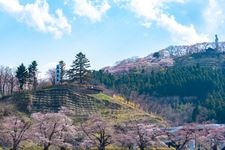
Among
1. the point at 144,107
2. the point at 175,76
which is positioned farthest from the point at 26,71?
the point at 175,76

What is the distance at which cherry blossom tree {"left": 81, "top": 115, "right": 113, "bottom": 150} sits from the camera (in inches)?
1944

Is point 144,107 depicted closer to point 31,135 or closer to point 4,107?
point 4,107

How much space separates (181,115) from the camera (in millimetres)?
93188

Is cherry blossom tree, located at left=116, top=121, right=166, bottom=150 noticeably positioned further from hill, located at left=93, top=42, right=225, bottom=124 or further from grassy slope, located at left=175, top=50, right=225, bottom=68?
grassy slope, located at left=175, top=50, right=225, bottom=68

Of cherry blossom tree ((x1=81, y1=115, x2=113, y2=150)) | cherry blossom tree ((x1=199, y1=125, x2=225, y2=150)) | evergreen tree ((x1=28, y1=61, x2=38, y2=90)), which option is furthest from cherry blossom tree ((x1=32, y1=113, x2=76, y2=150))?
evergreen tree ((x1=28, y1=61, x2=38, y2=90))

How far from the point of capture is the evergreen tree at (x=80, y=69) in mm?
79062

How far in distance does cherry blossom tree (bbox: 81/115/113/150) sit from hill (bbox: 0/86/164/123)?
1569 centimetres

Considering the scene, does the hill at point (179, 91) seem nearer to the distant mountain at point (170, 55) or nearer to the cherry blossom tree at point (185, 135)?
the cherry blossom tree at point (185, 135)

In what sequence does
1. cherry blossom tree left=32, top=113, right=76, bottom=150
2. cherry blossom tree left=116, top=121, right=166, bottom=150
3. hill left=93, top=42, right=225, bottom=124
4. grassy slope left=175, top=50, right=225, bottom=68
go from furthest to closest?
1. grassy slope left=175, top=50, right=225, bottom=68
2. hill left=93, top=42, right=225, bottom=124
3. cherry blossom tree left=116, top=121, right=166, bottom=150
4. cherry blossom tree left=32, top=113, right=76, bottom=150

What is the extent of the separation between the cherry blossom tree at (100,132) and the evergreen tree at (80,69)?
1093 inches

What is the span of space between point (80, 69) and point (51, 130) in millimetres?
32640

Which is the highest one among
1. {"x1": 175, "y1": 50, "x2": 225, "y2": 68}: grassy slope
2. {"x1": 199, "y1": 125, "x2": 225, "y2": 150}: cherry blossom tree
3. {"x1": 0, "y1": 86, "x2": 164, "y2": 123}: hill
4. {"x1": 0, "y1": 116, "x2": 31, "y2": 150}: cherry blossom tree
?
{"x1": 175, "y1": 50, "x2": 225, "y2": 68}: grassy slope

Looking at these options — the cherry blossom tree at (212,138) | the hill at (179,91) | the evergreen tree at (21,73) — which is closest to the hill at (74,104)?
the evergreen tree at (21,73)

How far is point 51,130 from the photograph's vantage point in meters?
48.0
